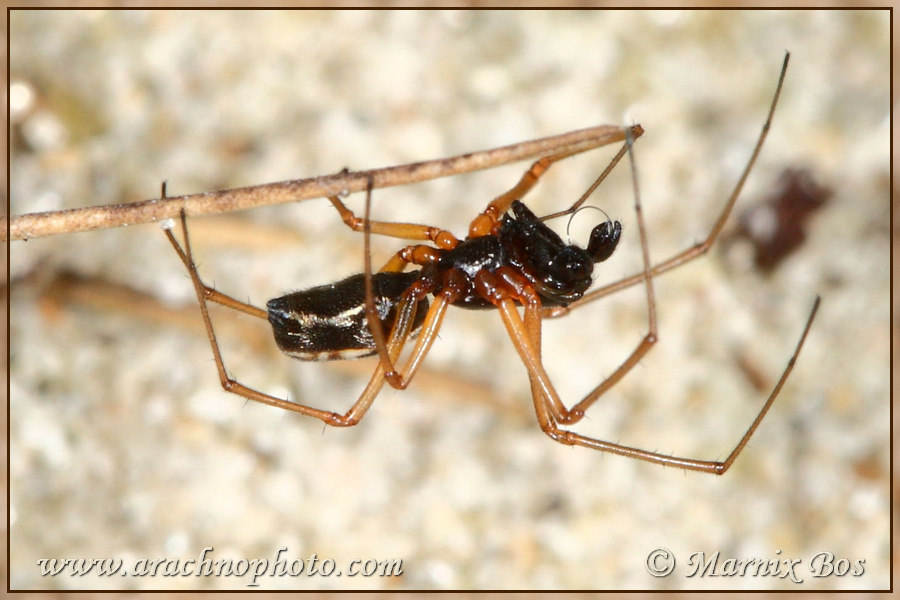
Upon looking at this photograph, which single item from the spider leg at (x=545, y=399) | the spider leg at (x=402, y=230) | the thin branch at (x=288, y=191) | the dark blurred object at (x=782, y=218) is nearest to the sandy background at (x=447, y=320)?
the dark blurred object at (x=782, y=218)

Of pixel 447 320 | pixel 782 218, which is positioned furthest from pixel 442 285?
pixel 782 218

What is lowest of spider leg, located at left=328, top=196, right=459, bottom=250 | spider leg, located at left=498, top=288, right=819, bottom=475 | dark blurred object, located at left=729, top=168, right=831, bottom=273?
spider leg, located at left=498, top=288, right=819, bottom=475

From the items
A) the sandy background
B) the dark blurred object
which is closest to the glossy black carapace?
the sandy background

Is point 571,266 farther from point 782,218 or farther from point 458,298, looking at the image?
point 782,218

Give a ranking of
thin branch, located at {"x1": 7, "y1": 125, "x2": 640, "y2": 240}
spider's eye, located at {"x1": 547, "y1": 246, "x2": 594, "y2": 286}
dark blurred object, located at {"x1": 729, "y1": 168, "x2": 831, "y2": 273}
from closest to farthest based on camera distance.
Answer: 1. thin branch, located at {"x1": 7, "y1": 125, "x2": 640, "y2": 240}
2. spider's eye, located at {"x1": 547, "y1": 246, "x2": 594, "y2": 286}
3. dark blurred object, located at {"x1": 729, "y1": 168, "x2": 831, "y2": 273}

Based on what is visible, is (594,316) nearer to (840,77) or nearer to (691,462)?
(691,462)

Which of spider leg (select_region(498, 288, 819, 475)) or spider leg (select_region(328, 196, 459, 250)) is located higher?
spider leg (select_region(328, 196, 459, 250))

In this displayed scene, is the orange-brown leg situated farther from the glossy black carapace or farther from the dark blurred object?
the dark blurred object
